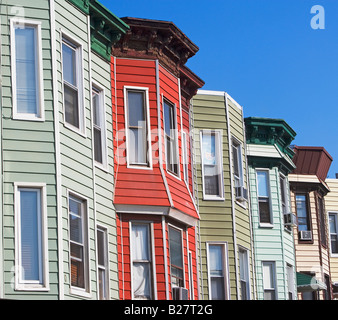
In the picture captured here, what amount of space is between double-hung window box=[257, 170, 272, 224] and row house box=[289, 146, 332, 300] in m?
4.51

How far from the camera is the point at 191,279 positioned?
24641mm

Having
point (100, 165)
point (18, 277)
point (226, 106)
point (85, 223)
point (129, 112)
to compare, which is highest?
point (226, 106)

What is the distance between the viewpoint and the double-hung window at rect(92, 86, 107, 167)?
2175cm

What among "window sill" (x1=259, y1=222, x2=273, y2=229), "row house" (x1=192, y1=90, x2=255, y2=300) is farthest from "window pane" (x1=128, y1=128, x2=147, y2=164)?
"window sill" (x1=259, y1=222, x2=273, y2=229)

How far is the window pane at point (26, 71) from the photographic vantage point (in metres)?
18.4

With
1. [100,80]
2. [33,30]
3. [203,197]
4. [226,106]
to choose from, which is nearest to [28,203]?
[33,30]

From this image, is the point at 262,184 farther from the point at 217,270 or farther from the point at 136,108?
the point at 136,108

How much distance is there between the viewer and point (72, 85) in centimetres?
1998

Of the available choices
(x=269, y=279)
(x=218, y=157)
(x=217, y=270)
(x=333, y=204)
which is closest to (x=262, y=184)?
(x=269, y=279)

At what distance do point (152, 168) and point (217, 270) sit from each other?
6018 mm

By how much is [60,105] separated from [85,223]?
268 centimetres

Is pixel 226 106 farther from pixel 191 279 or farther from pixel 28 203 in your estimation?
pixel 28 203

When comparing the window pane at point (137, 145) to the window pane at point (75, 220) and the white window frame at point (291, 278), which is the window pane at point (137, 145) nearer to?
the window pane at point (75, 220)

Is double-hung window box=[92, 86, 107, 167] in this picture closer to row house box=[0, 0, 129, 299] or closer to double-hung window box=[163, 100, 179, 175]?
row house box=[0, 0, 129, 299]
